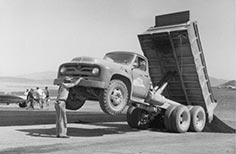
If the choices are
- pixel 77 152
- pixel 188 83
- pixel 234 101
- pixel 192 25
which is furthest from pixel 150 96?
pixel 234 101

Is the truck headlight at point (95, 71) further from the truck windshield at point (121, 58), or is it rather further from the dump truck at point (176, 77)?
the dump truck at point (176, 77)

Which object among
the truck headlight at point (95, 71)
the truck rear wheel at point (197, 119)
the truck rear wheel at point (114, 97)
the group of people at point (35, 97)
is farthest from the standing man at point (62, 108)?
the group of people at point (35, 97)

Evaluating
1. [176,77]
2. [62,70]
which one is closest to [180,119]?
[176,77]

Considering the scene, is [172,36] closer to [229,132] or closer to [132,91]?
[132,91]

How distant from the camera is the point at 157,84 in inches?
554

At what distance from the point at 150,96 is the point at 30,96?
16242 mm

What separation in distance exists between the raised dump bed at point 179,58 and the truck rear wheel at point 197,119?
0.46m

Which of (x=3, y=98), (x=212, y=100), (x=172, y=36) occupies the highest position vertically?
(x=172, y=36)

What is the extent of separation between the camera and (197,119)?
44.0 feet

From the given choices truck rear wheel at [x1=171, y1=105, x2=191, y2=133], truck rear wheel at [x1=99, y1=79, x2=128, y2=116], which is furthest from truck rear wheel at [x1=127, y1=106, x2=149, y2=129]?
truck rear wheel at [x1=99, y1=79, x2=128, y2=116]

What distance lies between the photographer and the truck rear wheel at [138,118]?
1380cm

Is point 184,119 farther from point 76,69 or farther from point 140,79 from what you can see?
point 76,69

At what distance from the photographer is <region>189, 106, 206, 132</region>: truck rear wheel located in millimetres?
13031

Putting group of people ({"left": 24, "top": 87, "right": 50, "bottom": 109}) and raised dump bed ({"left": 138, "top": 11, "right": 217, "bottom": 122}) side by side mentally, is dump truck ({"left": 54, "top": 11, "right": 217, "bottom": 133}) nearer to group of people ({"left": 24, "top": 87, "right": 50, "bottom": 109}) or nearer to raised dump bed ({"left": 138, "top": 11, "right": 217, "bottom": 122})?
raised dump bed ({"left": 138, "top": 11, "right": 217, "bottom": 122})
